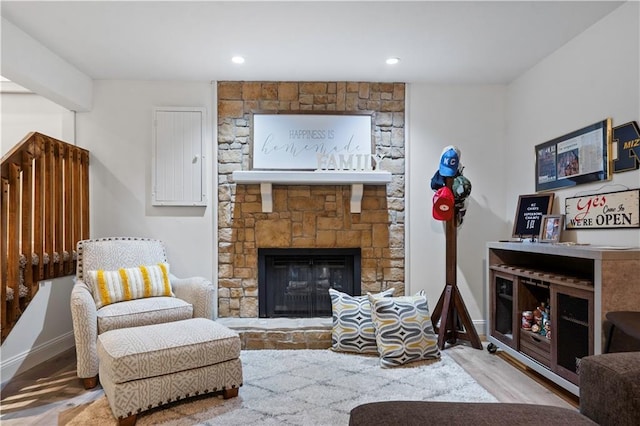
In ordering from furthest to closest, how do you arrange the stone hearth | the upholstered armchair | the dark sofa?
1. the stone hearth
2. the upholstered armchair
3. the dark sofa

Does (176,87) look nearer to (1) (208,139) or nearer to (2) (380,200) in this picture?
(1) (208,139)

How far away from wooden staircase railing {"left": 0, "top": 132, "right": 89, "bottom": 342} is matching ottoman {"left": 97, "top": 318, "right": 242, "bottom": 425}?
86cm

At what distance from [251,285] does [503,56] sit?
287 centimetres

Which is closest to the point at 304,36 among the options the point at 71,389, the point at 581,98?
the point at 581,98

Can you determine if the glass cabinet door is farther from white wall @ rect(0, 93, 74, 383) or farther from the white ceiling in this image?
white wall @ rect(0, 93, 74, 383)

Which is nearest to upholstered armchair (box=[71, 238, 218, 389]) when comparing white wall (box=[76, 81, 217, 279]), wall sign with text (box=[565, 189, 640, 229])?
white wall (box=[76, 81, 217, 279])

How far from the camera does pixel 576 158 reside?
111 inches

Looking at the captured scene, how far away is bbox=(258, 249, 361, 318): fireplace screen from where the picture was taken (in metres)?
3.75

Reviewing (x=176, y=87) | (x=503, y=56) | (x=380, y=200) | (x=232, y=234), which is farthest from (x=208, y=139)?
(x=503, y=56)

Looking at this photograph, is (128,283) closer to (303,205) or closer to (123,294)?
(123,294)

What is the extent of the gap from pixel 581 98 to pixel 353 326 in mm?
2339

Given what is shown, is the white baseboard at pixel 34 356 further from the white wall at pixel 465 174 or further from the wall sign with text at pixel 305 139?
the white wall at pixel 465 174

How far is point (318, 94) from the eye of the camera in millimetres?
3789

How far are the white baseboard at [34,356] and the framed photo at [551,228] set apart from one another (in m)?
3.84
